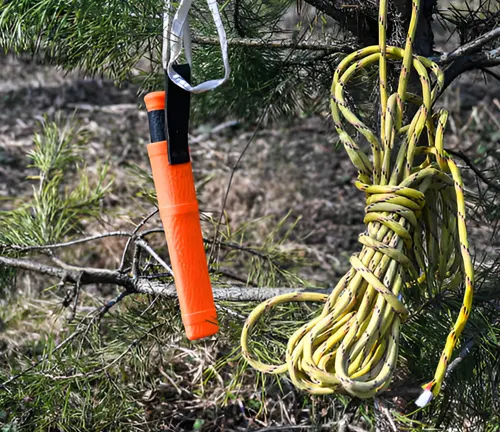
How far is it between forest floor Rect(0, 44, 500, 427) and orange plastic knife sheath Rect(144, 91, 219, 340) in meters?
1.11

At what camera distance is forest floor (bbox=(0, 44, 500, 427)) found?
2.27 metres

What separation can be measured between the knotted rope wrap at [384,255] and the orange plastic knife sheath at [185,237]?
0.08 metres

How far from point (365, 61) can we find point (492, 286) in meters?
0.44

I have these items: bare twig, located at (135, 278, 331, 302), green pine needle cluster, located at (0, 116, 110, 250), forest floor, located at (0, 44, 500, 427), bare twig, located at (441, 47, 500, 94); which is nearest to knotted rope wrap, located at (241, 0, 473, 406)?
bare twig, located at (441, 47, 500, 94)

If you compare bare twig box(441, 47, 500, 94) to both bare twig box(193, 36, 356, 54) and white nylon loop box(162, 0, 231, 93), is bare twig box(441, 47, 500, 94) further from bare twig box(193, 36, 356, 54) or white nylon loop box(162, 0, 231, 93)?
white nylon loop box(162, 0, 231, 93)

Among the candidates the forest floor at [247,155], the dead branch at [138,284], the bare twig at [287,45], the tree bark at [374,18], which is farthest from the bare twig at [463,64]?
the forest floor at [247,155]

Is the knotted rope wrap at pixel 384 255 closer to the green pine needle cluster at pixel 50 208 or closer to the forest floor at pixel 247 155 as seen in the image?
the green pine needle cluster at pixel 50 208

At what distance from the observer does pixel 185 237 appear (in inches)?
33.0

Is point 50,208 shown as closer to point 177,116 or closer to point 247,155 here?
point 177,116

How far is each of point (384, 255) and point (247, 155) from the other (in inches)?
77.0

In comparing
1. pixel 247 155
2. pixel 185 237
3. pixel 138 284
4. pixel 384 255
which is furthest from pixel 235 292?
pixel 247 155

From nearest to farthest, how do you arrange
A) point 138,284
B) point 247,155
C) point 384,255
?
point 384,255 < point 138,284 < point 247,155

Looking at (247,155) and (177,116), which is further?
(247,155)

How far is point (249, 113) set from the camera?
1.56m
